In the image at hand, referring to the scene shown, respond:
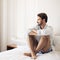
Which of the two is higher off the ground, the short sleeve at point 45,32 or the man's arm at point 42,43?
the short sleeve at point 45,32

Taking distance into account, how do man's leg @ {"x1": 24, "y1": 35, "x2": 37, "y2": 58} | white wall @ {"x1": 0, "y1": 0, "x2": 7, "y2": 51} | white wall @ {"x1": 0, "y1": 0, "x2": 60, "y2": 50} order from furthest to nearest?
white wall @ {"x1": 0, "y1": 0, "x2": 7, "y2": 51} < white wall @ {"x1": 0, "y1": 0, "x2": 60, "y2": 50} < man's leg @ {"x1": 24, "y1": 35, "x2": 37, "y2": 58}

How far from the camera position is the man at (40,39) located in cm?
216

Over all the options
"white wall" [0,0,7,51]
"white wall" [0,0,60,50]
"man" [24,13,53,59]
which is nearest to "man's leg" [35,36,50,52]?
"man" [24,13,53,59]

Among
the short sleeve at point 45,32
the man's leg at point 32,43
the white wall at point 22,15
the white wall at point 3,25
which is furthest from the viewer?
the white wall at point 3,25

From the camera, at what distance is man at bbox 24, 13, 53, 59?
2.16m

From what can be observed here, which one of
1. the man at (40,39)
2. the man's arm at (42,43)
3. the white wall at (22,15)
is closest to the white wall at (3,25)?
the white wall at (22,15)

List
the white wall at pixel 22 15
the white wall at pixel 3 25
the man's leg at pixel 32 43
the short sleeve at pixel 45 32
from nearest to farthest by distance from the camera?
the man's leg at pixel 32 43 → the short sleeve at pixel 45 32 → the white wall at pixel 22 15 → the white wall at pixel 3 25

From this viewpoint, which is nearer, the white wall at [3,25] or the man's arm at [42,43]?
the man's arm at [42,43]

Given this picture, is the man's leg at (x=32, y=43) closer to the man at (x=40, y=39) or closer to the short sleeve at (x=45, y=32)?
the man at (x=40, y=39)

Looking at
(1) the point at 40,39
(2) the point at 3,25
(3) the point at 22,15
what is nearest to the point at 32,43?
(1) the point at 40,39

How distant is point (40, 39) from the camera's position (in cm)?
219

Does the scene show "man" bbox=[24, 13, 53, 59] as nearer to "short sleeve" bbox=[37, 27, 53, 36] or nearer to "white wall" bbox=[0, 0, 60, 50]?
"short sleeve" bbox=[37, 27, 53, 36]

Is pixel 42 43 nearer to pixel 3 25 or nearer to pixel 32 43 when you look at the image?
pixel 32 43

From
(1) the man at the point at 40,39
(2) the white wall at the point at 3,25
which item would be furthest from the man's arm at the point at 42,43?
(2) the white wall at the point at 3,25
